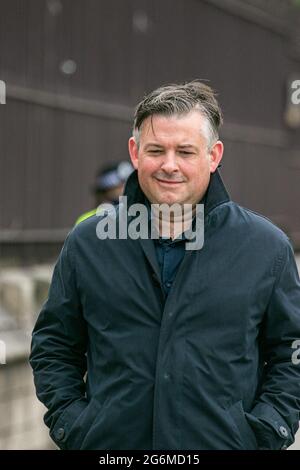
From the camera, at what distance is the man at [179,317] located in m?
2.87

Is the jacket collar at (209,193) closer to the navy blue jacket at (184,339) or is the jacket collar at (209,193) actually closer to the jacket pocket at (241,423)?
the navy blue jacket at (184,339)

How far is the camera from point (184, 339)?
9.39 ft

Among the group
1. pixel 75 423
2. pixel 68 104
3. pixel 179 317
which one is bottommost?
pixel 75 423

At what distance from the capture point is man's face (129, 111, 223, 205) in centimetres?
292

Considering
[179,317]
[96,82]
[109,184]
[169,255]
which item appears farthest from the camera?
[96,82]

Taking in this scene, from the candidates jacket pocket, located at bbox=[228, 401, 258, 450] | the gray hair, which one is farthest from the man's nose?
jacket pocket, located at bbox=[228, 401, 258, 450]

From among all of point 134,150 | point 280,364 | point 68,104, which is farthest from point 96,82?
point 280,364

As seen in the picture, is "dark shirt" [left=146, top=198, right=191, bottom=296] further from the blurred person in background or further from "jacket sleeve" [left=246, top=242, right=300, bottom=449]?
the blurred person in background

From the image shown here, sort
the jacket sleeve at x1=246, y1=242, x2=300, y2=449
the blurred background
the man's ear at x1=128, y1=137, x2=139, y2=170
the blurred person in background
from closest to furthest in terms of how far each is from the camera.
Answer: the jacket sleeve at x1=246, y1=242, x2=300, y2=449
the man's ear at x1=128, y1=137, x2=139, y2=170
the blurred person in background
the blurred background

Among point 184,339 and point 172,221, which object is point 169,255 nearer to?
point 172,221

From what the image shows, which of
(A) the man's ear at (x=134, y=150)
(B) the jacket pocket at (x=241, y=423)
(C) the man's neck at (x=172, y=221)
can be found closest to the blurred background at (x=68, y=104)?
(A) the man's ear at (x=134, y=150)

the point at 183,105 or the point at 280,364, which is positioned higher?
the point at 183,105

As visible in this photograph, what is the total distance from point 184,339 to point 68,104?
6969mm
